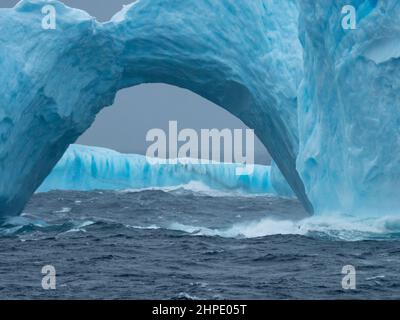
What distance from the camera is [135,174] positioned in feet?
108

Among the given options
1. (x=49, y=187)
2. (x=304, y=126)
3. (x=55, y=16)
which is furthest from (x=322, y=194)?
(x=49, y=187)

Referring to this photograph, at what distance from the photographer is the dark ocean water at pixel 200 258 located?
8.30 m

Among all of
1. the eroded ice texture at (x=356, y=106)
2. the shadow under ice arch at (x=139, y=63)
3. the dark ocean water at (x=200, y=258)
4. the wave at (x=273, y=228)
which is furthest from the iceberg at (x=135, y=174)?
the eroded ice texture at (x=356, y=106)

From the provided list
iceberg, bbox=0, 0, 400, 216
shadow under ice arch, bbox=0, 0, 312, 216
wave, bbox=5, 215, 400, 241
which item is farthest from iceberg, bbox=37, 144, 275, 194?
shadow under ice arch, bbox=0, 0, 312, 216

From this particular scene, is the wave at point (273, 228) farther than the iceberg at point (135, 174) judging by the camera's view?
No

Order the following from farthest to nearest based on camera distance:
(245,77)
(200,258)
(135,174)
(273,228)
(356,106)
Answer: (135,174), (273,228), (245,77), (356,106), (200,258)

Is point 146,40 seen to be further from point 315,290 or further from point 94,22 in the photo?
point 315,290

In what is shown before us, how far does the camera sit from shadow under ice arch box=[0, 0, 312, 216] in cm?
1427

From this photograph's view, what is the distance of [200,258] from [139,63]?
618 centimetres

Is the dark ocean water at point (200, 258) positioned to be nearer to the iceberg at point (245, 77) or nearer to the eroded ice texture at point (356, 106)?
the eroded ice texture at point (356, 106)

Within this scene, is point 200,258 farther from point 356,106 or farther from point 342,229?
point 356,106

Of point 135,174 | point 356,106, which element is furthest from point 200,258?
point 135,174

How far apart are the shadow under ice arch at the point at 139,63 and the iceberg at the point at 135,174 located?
13.9 m

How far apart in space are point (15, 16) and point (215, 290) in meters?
8.20
